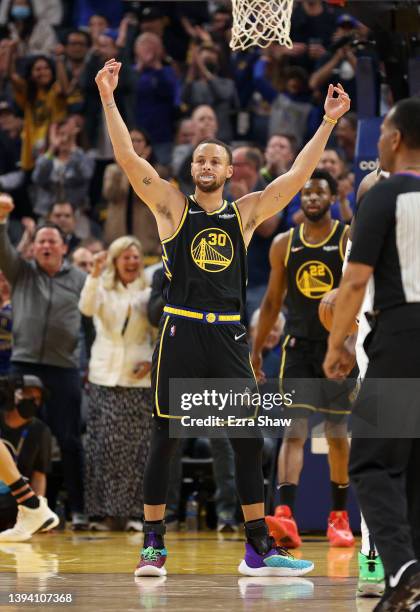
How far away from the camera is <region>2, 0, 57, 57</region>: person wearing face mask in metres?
16.2

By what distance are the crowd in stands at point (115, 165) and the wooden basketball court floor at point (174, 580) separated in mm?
1557

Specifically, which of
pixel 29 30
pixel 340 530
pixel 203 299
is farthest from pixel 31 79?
pixel 203 299

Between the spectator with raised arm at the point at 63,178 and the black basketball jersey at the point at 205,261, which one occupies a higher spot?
the spectator with raised arm at the point at 63,178

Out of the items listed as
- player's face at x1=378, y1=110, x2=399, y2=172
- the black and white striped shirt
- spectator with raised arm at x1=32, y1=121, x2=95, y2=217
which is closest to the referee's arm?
the black and white striped shirt

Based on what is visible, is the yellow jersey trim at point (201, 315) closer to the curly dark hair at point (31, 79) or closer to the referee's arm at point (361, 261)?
the referee's arm at point (361, 261)

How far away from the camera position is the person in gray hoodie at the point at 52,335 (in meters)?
10.2

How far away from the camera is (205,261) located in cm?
658

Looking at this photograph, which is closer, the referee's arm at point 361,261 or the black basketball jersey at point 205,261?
the referee's arm at point 361,261

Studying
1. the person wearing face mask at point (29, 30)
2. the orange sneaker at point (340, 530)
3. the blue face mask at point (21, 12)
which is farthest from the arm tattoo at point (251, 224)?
the blue face mask at point (21, 12)

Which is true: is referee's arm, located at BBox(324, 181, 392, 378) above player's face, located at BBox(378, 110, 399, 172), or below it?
below

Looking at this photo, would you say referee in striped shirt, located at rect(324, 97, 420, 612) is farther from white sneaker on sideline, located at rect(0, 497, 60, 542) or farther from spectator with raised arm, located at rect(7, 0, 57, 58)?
spectator with raised arm, located at rect(7, 0, 57, 58)

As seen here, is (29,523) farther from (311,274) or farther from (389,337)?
(389,337)

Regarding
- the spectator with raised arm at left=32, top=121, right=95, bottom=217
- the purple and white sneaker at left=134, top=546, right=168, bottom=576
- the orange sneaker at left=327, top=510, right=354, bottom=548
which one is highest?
the spectator with raised arm at left=32, top=121, right=95, bottom=217

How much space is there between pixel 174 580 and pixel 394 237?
253 cm
